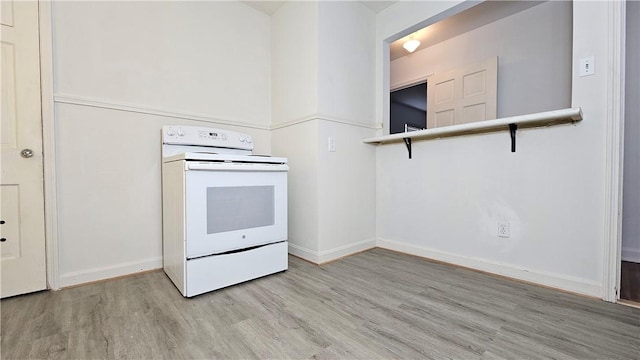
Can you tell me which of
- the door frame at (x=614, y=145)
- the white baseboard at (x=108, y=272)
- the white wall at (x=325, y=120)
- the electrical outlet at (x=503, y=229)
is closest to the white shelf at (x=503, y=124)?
the door frame at (x=614, y=145)

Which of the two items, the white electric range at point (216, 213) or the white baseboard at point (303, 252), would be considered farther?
the white baseboard at point (303, 252)

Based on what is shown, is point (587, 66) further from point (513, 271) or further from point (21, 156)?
point (21, 156)

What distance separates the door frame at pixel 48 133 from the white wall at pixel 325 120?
4.90 ft

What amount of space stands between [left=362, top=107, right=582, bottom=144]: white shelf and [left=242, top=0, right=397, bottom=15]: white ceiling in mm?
1213

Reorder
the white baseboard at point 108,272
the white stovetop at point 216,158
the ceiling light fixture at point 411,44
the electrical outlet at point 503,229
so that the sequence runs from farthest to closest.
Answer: the ceiling light fixture at point 411,44, the electrical outlet at point 503,229, the white baseboard at point 108,272, the white stovetop at point 216,158

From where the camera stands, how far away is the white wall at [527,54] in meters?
2.61

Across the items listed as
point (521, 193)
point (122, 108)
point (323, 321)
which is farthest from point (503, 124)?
point (122, 108)

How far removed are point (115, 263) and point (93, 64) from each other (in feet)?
4.22

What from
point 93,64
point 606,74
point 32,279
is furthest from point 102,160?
point 606,74

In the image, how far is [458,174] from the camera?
209cm

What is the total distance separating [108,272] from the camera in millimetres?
1790

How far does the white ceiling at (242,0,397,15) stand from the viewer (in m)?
2.42

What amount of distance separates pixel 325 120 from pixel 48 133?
173cm

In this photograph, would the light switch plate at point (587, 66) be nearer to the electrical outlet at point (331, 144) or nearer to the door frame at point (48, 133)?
the electrical outlet at point (331, 144)
